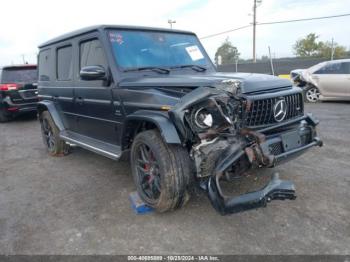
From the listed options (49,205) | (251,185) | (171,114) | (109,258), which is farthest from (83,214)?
(251,185)

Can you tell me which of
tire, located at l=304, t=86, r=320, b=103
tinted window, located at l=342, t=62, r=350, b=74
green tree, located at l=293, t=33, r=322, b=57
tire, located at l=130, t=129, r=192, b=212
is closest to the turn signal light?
tire, located at l=130, t=129, r=192, b=212

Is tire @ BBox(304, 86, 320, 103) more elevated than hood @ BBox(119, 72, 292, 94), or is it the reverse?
hood @ BBox(119, 72, 292, 94)

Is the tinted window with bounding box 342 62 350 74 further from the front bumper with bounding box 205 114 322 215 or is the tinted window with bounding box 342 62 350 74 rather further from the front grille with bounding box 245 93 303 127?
the front bumper with bounding box 205 114 322 215

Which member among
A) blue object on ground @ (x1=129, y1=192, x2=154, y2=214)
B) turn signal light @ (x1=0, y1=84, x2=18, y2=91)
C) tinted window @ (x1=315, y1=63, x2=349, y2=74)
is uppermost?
tinted window @ (x1=315, y1=63, x2=349, y2=74)

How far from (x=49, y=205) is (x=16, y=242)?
0.79 meters

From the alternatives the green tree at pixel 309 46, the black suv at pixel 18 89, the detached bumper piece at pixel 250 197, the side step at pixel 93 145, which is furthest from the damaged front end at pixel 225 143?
the green tree at pixel 309 46

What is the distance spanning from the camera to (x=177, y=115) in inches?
112

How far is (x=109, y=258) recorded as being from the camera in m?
2.66

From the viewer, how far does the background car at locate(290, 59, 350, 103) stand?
10395 mm

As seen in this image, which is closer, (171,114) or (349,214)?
(171,114)

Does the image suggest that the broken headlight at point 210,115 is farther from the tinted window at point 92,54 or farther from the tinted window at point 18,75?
A: the tinted window at point 18,75

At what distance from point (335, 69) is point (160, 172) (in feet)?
31.5

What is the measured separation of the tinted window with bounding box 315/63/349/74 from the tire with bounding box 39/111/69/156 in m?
8.89

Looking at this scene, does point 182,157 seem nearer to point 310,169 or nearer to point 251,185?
point 251,185
